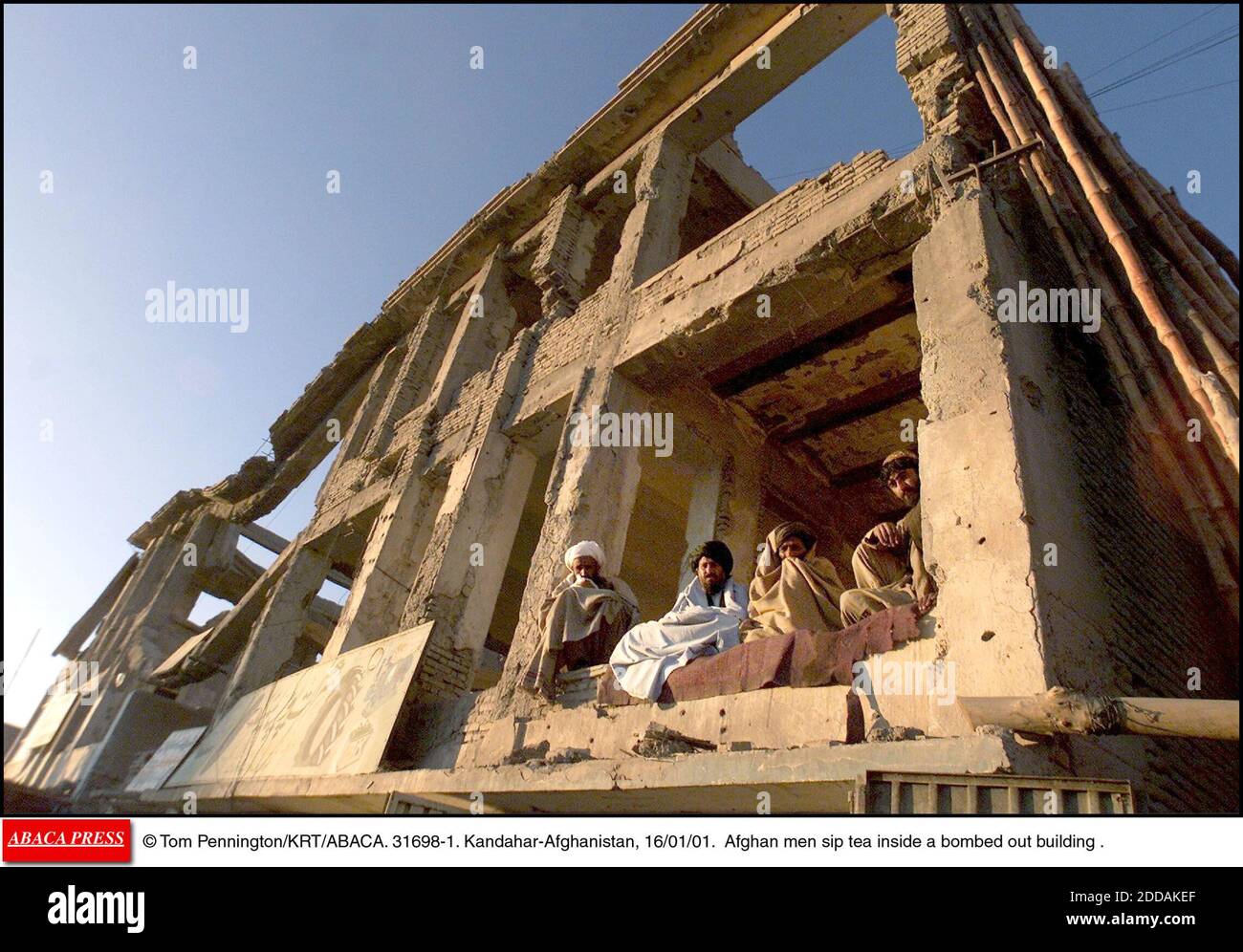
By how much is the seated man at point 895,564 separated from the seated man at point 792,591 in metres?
0.22

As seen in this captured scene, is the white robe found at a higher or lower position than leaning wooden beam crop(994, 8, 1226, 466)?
lower

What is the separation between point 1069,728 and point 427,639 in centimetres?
552

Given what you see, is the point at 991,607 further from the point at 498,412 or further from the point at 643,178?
the point at 643,178

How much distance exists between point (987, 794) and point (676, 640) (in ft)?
7.71

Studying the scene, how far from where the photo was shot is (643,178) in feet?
32.5

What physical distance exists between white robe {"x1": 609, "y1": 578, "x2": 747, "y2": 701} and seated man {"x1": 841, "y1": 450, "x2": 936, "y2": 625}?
0.88m

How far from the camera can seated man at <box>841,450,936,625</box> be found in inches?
164

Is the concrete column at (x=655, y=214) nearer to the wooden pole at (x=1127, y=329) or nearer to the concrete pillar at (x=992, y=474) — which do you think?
the wooden pole at (x=1127, y=329)

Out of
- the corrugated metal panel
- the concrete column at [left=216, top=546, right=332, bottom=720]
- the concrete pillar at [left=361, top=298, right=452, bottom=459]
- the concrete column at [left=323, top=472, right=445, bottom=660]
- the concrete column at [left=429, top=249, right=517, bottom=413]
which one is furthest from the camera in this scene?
the concrete pillar at [left=361, top=298, right=452, bottom=459]

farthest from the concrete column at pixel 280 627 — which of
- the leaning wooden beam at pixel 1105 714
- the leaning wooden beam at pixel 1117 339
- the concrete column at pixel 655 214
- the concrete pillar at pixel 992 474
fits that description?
the leaning wooden beam at pixel 1117 339

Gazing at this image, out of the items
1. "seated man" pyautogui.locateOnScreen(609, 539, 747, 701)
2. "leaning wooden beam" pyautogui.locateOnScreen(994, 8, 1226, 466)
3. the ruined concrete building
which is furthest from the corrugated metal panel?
"leaning wooden beam" pyautogui.locateOnScreen(994, 8, 1226, 466)

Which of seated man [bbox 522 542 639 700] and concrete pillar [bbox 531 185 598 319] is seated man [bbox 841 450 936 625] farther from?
concrete pillar [bbox 531 185 598 319]

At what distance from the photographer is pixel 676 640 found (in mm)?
4898
